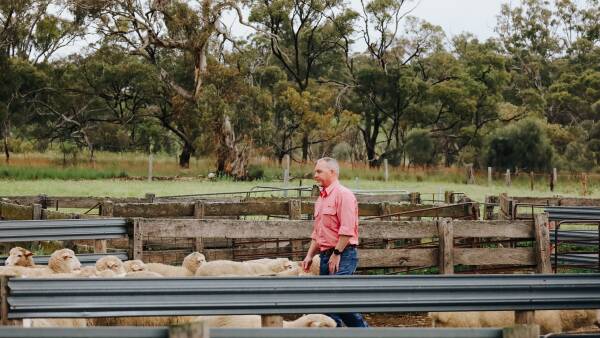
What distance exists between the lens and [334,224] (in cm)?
848

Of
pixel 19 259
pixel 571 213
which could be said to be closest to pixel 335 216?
pixel 19 259

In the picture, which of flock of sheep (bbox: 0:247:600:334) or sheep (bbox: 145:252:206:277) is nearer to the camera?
flock of sheep (bbox: 0:247:600:334)

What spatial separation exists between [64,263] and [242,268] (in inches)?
67.5

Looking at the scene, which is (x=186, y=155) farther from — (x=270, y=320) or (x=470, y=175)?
(x=270, y=320)

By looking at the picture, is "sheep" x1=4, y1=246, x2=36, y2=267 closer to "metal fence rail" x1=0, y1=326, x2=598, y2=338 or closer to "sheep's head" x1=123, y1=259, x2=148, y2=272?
"sheep's head" x1=123, y1=259, x2=148, y2=272

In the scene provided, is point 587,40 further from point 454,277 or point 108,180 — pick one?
point 454,277

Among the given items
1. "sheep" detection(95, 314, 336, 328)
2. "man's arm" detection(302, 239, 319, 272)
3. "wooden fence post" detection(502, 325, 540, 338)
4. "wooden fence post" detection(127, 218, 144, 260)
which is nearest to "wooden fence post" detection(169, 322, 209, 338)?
"wooden fence post" detection(502, 325, 540, 338)

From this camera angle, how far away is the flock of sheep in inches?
270

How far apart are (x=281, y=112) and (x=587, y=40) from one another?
1246 inches

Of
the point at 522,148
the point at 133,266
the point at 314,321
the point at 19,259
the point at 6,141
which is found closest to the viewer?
the point at 314,321

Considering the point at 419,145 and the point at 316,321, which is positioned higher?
the point at 419,145

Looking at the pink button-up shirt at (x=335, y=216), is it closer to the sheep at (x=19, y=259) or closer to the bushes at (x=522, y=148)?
the sheep at (x=19, y=259)

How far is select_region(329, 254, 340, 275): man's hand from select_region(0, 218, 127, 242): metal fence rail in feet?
9.02

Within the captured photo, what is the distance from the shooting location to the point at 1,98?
2196 inches
